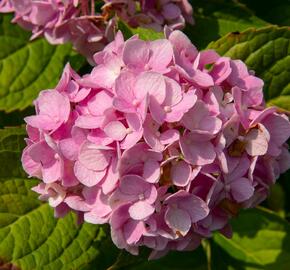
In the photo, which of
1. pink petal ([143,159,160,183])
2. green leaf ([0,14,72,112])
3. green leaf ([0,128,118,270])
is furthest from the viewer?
green leaf ([0,14,72,112])

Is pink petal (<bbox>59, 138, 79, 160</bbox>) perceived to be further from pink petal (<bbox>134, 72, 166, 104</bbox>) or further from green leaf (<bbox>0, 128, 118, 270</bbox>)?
green leaf (<bbox>0, 128, 118, 270</bbox>)

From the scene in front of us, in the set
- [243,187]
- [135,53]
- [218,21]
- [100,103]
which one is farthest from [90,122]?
[218,21]

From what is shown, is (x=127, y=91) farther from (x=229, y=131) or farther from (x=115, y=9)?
(x=115, y=9)

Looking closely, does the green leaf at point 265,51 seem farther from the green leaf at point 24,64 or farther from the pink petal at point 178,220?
the green leaf at point 24,64

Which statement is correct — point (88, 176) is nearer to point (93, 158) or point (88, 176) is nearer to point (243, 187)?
point (93, 158)

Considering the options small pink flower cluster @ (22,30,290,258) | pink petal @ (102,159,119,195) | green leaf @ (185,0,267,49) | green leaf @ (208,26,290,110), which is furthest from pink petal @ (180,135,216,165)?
green leaf @ (185,0,267,49)

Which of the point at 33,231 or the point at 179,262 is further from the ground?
the point at 33,231
